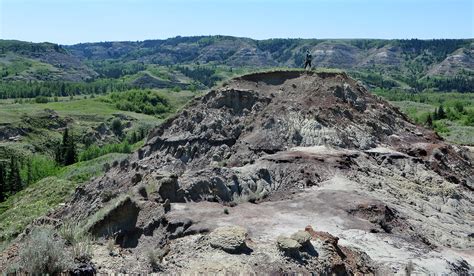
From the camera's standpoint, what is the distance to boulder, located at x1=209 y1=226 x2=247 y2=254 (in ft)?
55.1

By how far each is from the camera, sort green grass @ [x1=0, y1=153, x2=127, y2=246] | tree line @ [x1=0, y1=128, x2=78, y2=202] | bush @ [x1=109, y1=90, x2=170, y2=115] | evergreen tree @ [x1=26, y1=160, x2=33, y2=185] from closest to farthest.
Answer: green grass @ [x1=0, y1=153, x2=127, y2=246] < tree line @ [x1=0, y1=128, x2=78, y2=202] < evergreen tree @ [x1=26, y1=160, x2=33, y2=185] < bush @ [x1=109, y1=90, x2=170, y2=115]

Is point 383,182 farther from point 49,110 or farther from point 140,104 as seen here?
point 140,104

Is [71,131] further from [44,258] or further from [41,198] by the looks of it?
[44,258]

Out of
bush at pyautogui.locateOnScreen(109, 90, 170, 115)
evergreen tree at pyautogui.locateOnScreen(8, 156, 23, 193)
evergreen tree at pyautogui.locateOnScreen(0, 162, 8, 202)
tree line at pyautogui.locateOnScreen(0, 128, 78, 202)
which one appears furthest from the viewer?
bush at pyautogui.locateOnScreen(109, 90, 170, 115)

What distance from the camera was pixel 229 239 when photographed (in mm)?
17109

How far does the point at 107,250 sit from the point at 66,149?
7567cm

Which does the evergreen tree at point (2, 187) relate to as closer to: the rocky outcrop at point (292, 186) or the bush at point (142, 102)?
the rocky outcrop at point (292, 186)

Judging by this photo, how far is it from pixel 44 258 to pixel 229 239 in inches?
224

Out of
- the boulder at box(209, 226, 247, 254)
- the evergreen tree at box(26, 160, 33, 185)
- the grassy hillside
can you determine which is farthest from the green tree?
the boulder at box(209, 226, 247, 254)

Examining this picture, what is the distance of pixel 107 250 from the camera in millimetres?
17719

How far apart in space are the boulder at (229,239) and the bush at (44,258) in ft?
15.2

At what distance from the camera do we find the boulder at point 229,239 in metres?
16.8

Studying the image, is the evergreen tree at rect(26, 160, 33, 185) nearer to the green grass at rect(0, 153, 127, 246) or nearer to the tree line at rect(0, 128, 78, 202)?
the tree line at rect(0, 128, 78, 202)

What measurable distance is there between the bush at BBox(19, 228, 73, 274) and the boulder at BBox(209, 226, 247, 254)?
15.2 ft
